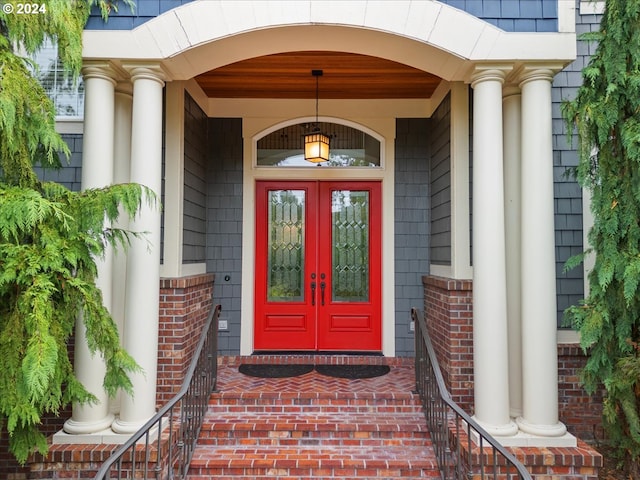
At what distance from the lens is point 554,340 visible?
3.07 m

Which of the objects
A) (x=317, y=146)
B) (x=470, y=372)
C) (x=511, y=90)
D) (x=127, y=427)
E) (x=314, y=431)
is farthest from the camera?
(x=317, y=146)

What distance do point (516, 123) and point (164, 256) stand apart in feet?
10.4

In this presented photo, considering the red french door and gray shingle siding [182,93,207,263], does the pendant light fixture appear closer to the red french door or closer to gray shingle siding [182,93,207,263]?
the red french door

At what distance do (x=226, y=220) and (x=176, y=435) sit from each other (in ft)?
7.76

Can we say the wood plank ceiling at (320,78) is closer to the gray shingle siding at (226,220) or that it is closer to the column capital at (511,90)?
the gray shingle siding at (226,220)

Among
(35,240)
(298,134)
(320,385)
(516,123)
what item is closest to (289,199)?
(298,134)

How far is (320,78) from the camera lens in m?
4.38

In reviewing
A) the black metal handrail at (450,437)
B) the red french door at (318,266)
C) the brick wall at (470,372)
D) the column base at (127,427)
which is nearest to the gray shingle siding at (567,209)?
the brick wall at (470,372)

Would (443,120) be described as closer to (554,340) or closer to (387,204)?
(387,204)

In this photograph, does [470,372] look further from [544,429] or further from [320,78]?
[320,78]

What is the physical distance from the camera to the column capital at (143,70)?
310cm

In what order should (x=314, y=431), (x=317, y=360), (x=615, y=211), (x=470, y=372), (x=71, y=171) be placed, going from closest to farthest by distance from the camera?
(x=615, y=211) < (x=314, y=431) < (x=470, y=372) < (x=71, y=171) < (x=317, y=360)

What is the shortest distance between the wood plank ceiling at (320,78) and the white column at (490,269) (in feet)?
4.17

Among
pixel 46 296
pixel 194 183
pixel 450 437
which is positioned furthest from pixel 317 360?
pixel 46 296
